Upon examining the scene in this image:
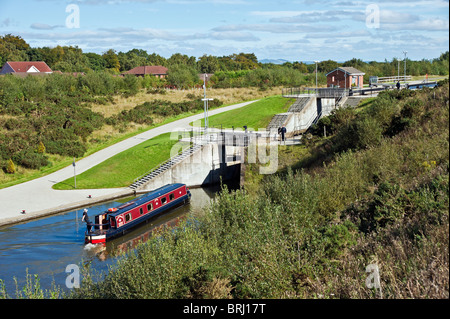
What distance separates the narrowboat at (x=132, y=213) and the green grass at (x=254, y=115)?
617 inches

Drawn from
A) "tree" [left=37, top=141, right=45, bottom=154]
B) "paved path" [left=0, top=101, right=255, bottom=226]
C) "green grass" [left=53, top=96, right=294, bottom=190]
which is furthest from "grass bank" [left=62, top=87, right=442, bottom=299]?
"tree" [left=37, top=141, right=45, bottom=154]

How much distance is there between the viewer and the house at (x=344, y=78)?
176 ft

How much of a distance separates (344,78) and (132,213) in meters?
34.7

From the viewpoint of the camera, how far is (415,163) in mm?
21141

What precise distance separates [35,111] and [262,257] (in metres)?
47.3

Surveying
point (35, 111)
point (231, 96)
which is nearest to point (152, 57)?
point (231, 96)

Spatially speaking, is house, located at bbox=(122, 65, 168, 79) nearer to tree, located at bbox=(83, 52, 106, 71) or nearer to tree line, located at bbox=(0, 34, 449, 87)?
tree line, located at bbox=(0, 34, 449, 87)

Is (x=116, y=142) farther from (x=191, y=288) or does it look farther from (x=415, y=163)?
(x=191, y=288)

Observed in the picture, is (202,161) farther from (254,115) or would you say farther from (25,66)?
(25,66)

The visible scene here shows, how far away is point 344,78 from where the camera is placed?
177 ft

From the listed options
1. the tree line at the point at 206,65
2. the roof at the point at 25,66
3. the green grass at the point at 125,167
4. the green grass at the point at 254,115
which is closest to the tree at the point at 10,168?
the green grass at the point at 125,167

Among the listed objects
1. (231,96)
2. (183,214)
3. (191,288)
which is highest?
(231,96)

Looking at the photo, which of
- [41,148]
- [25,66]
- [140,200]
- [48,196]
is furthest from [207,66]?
[140,200]

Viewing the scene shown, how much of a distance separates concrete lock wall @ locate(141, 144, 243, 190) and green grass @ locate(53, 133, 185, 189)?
2699 mm
